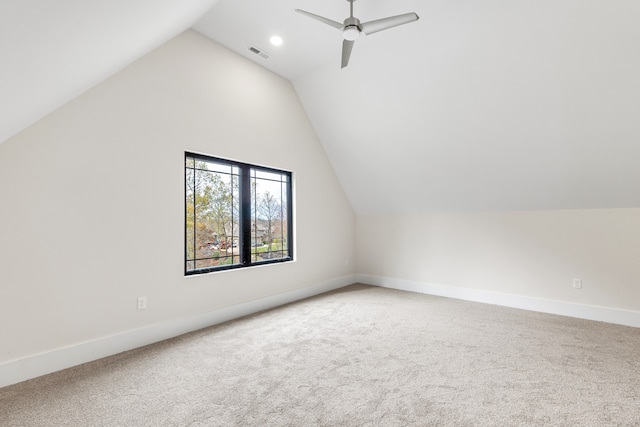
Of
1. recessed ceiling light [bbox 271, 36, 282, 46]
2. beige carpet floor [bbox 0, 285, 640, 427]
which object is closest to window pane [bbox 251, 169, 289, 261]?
beige carpet floor [bbox 0, 285, 640, 427]

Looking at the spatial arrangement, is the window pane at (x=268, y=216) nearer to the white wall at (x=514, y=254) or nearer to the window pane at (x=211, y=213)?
the window pane at (x=211, y=213)

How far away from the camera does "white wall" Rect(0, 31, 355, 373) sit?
230 centimetres

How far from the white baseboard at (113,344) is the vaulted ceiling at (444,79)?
1689 mm

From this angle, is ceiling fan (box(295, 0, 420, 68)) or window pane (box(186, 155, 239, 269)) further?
window pane (box(186, 155, 239, 269))

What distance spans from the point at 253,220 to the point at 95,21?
2.82 metres

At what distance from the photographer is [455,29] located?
2.94 metres

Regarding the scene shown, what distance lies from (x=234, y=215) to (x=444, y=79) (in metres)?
2.95

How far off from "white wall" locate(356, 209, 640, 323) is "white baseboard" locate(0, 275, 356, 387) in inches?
93.8

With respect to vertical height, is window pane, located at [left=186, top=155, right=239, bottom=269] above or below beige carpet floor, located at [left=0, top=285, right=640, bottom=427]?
above

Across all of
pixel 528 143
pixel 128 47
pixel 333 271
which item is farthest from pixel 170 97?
pixel 528 143

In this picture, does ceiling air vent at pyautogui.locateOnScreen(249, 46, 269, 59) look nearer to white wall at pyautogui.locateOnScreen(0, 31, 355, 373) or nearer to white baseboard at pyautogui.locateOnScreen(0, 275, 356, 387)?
white wall at pyautogui.locateOnScreen(0, 31, 355, 373)

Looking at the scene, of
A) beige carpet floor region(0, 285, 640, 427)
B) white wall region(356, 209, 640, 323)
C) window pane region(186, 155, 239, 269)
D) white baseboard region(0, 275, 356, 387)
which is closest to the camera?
beige carpet floor region(0, 285, 640, 427)

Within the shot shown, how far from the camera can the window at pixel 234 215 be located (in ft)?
11.3

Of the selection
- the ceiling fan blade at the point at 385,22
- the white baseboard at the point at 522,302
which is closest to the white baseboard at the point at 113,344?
the white baseboard at the point at 522,302
